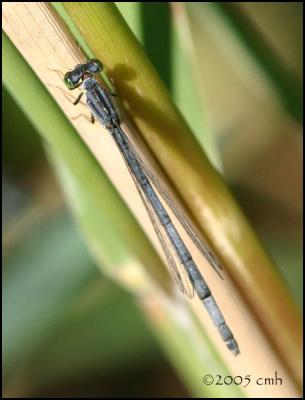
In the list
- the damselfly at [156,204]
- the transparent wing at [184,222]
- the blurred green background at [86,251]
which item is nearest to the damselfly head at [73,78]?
the damselfly at [156,204]

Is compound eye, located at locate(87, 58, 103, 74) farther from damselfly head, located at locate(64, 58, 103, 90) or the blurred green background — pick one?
the blurred green background

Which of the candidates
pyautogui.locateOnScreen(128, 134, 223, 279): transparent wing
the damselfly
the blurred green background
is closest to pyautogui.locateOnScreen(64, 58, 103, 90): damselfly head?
the damselfly

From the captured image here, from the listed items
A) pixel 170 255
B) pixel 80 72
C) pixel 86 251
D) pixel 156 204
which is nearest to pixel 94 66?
pixel 80 72

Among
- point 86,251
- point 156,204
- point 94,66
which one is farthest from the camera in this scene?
point 86,251

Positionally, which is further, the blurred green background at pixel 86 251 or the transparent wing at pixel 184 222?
the blurred green background at pixel 86 251

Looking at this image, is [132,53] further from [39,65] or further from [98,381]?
[98,381]

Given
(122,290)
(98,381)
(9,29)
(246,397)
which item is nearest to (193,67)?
(9,29)

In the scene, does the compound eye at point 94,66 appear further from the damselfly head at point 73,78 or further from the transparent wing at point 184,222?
the transparent wing at point 184,222

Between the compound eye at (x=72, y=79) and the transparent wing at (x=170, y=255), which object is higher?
the compound eye at (x=72, y=79)

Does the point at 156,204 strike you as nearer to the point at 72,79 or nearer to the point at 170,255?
the point at 170,255
